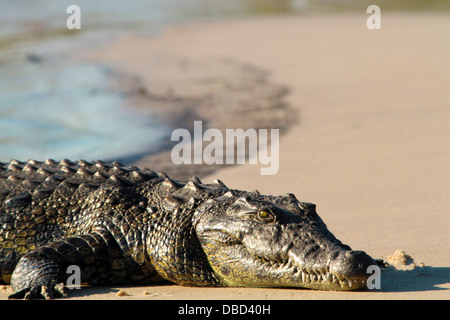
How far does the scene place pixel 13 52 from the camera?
22.8m

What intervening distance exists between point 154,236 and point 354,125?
24.5ft

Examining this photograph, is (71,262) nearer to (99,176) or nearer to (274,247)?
(99,176)

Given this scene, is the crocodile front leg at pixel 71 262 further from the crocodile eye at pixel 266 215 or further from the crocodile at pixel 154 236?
the crocodile eye at pixel 266 215

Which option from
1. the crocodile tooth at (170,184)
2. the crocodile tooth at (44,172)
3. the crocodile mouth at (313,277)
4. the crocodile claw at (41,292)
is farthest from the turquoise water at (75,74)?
the crocodile mouth at (313,277)

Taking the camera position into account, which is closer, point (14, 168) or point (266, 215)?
point (266, 215)

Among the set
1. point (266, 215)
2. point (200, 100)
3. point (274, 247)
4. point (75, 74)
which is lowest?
point (274, 247)

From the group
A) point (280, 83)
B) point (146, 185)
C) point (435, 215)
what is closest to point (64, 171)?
point (146, 185)

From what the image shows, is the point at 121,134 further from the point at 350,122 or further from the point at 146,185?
the point at 146,185

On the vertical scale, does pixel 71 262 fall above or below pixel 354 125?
below

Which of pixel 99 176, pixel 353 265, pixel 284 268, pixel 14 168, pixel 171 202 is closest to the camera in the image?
pixel 353 265

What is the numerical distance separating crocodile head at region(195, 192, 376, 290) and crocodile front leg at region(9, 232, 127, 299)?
2.59 feet

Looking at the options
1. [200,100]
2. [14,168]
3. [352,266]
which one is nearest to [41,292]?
[14,168]

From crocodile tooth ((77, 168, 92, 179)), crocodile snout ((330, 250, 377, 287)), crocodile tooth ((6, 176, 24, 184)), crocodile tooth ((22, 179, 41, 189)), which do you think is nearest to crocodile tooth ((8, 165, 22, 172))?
crocodile tooth ((6, 176, 24, 184))

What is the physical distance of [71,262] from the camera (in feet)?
20.0
